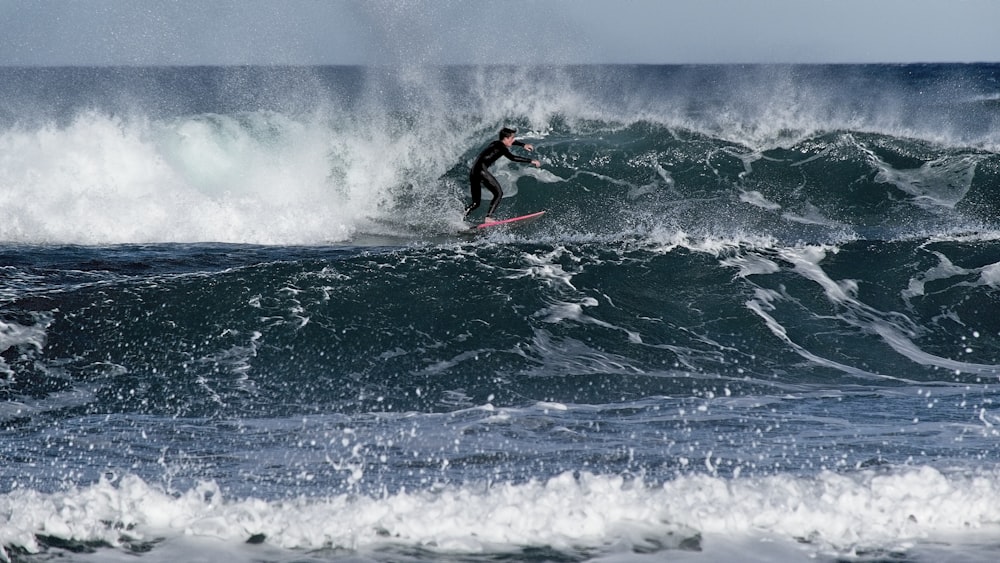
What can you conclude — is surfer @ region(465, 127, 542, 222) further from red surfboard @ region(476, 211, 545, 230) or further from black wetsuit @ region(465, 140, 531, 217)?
red surfboard @ region(476, 211, 545, 230)

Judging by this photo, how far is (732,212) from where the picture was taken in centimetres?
1582

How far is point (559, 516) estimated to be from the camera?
468 centimetres

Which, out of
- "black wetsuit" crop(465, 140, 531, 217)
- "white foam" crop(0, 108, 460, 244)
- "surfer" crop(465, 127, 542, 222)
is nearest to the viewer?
"surfer" crop(465, 127, 542, 222)

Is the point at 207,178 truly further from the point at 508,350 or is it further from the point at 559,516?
the point at 559,516

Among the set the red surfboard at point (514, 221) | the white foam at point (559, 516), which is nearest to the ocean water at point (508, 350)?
the white foam at point (559, 516)

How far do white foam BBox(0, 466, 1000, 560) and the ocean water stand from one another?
2 centimetres

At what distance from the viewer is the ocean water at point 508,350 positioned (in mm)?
4668

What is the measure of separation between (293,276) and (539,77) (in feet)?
50.6

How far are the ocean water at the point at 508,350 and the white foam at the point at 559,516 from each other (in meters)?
0.02

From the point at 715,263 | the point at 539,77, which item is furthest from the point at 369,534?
the point at 539,77

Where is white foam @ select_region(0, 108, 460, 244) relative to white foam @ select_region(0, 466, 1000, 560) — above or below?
above

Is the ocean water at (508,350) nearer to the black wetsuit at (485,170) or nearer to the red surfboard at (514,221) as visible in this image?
the red surfboard at (514,221)

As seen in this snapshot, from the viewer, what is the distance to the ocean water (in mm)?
4668

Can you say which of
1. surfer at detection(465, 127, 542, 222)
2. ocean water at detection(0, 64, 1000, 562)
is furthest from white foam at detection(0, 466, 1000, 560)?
surfer at detection(465, 127, 542, 222)
